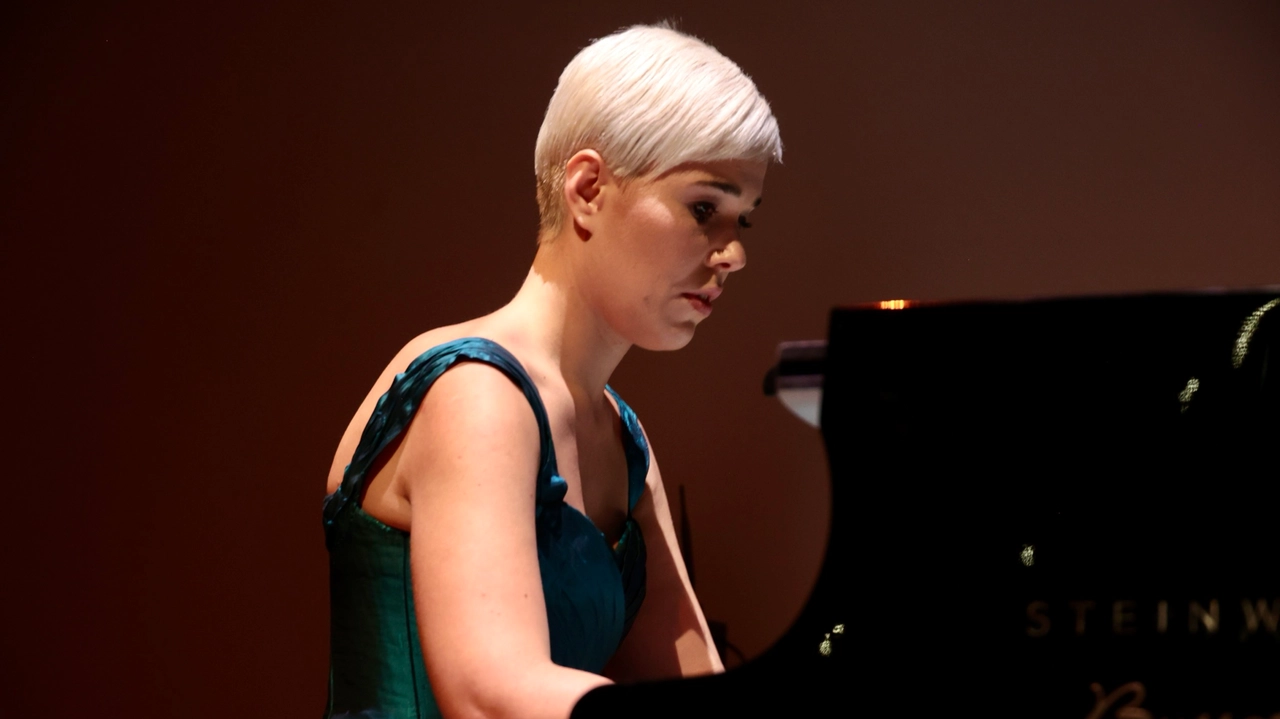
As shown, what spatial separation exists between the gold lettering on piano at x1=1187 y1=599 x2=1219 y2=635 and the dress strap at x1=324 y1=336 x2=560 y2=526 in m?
0.57

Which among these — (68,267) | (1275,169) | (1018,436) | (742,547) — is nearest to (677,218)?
(1018,436)

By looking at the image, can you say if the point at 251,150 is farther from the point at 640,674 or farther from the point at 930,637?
the point at 930,637

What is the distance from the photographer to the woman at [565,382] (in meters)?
1.04

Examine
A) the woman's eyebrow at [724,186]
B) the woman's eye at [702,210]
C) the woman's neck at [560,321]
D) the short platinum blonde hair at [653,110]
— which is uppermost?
the short platinum blonde hair at [653,110]

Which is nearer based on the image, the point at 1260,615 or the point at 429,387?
the point at 1260,615

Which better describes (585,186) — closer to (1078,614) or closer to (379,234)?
(1078,614)

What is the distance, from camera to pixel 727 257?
1201 millimetres

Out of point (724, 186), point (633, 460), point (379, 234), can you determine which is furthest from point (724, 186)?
point (379, 234)

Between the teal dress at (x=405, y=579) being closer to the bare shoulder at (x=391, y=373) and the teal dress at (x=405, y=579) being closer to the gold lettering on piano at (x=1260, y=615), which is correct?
the bare shoulder at (x=391, y=373)

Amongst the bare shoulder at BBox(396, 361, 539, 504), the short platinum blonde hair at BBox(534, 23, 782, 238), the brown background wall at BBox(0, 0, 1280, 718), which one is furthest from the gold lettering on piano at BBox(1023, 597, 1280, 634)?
the brown background wall at BBox(0, 0, 1280, 718)

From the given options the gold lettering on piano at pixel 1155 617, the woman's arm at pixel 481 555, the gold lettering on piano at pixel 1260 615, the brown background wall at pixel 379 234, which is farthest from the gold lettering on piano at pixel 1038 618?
the brown background wall at pixel 379 234

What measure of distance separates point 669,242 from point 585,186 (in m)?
0.11

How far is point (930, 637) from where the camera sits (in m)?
0.79

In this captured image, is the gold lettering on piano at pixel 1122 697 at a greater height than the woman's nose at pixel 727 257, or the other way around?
the woman's nose at pixel 727 257
